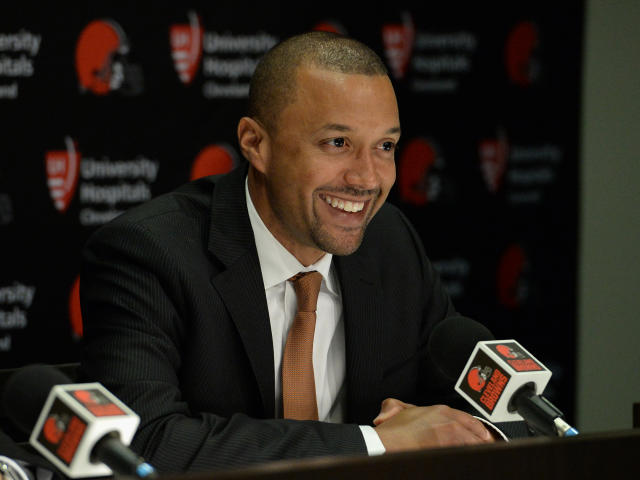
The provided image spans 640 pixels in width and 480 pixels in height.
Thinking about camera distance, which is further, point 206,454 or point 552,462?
point 206,454

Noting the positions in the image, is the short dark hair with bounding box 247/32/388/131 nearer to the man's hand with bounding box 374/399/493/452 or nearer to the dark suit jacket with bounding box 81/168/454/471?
the dark suit jacket with bounding box 81/168/454/471

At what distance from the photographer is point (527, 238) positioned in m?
4.53

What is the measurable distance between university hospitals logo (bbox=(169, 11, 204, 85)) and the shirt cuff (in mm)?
2132

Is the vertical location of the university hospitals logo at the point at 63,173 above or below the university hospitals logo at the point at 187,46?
below

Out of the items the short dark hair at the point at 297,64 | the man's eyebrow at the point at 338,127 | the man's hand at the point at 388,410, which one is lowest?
the man's hand at the point at 388,410

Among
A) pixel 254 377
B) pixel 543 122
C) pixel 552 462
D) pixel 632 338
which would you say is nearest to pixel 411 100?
pixel 543 122

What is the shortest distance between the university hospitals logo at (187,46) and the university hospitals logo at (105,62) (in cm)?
17

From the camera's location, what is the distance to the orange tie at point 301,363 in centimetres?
221

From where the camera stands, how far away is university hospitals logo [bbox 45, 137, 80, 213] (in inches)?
137

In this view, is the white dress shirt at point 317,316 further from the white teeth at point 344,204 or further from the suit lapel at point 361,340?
the white teeth at point 344,204

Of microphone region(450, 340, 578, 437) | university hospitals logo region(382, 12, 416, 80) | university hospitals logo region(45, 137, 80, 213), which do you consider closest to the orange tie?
microphone region(450, 340, 578, 437)

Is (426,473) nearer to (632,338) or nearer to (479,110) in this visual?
(479,110)

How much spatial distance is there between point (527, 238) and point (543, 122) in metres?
0.57

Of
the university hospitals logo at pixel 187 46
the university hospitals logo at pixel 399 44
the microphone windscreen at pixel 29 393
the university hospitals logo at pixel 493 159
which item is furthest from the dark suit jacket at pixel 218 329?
the university hospitals logo at pixel 493 159
